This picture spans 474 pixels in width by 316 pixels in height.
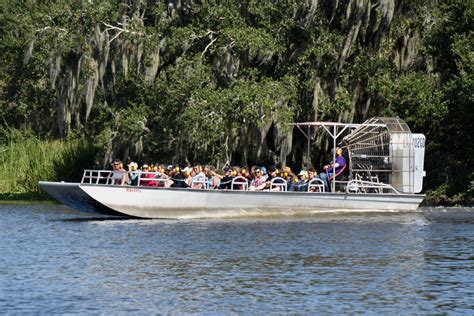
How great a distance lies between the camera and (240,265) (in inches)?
974

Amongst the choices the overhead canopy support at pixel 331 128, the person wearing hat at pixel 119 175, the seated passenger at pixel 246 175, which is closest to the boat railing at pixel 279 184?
the seated passenger at pixel 246 175

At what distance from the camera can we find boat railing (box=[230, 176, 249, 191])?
36.4 metres

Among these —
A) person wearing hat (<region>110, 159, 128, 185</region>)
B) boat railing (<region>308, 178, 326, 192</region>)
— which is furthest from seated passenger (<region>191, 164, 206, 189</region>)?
boat railing (<region>308, 178, 326, 192</region>)

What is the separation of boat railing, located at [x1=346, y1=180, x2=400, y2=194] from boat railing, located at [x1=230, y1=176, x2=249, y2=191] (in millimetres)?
3220

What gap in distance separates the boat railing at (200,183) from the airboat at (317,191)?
0.03m

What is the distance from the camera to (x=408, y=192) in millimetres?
39250

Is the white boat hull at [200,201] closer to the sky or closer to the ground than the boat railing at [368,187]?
closer to the ground

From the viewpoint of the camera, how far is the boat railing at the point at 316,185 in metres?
37.1

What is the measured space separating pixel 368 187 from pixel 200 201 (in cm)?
621

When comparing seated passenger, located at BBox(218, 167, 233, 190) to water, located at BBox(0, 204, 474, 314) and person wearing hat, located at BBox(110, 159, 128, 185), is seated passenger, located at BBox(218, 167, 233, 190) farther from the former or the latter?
person wearing hat, located at BBox(110, 159, 128, 185)

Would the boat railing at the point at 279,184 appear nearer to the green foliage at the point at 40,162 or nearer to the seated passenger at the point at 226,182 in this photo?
the seated passenger at the point at 226,182

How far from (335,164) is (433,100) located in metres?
7.44

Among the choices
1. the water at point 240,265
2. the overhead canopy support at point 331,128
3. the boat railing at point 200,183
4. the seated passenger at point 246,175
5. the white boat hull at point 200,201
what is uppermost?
the overhead canopy support at point 331,128

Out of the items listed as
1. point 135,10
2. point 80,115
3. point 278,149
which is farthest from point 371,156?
point 80,115
